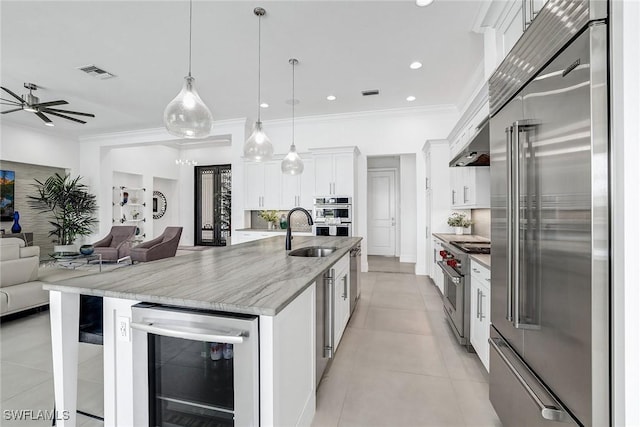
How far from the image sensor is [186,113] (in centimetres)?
197

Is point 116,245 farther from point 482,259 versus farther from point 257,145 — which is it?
point 482,259

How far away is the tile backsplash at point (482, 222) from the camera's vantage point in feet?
13.1

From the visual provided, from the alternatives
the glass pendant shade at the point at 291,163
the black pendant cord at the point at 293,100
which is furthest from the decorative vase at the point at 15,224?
the glass pendant shade at the point at 291,163

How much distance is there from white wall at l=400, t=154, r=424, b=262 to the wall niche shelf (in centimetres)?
730

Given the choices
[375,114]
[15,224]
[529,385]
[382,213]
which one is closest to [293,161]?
[529,385]

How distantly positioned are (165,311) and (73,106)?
6.50 metres

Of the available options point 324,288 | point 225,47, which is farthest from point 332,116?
point 324,288

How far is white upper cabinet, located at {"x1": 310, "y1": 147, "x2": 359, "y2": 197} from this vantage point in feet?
17.8

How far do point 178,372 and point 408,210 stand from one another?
685 centimetres

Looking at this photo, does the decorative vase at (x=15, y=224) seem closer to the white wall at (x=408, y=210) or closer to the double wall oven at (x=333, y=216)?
the double wall oven at (x=333, y=216)

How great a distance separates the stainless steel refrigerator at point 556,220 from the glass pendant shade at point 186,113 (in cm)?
191

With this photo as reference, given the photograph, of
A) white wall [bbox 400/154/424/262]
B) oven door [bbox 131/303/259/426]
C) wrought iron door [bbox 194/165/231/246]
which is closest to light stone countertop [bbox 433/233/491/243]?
oven door [bbox 131/303/259/426]

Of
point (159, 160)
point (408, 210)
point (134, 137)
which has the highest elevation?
point (134, 137)

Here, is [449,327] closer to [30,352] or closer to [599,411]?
[599,411]
